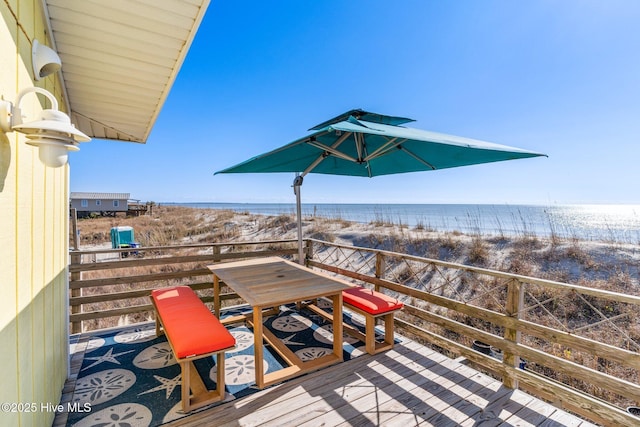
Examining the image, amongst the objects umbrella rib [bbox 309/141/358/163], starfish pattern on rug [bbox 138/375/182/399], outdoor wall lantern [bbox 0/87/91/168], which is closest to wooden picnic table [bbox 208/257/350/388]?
starfish pattern on rug [bbox 138/375/182/399]

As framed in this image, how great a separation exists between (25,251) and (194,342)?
110 cm

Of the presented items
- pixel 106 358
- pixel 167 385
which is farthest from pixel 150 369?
pixel 106 358

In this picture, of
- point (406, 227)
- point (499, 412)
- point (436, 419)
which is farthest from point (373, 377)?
point (406, 227)

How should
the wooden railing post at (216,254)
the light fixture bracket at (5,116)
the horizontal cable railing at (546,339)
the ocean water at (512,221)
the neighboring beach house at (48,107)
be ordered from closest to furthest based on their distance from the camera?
1. the light fixture bracket at (5,116)
2. the neighboring beach house at (48,107)
3. the horizontal cable railing at (546,339)
4. the wooden railing post at (216,254)
5. the ocean water at (512,221)

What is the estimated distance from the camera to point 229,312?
3867 millimetres

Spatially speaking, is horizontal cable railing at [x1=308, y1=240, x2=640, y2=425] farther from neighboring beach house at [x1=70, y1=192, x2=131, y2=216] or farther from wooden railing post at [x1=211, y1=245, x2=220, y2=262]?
neighboring beach house at [x1=70, y1=192, x2=131, y2=216]

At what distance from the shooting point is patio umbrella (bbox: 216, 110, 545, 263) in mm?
2299

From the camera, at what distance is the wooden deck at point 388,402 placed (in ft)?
6.15

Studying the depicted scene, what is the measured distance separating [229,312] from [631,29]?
7429mm

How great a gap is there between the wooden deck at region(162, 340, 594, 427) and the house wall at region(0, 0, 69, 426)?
960mm

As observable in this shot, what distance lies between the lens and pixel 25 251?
50.4 inches

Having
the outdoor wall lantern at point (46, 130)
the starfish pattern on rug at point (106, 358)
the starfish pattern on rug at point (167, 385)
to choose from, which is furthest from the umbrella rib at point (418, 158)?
the starfish pattern on rug at point (106, 358)

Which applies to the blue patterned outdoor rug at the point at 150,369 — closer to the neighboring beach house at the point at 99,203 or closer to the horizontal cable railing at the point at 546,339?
the horizontal cable railing at the point at 546,339

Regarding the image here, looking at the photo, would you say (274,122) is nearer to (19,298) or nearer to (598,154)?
(19,298)
